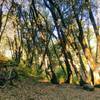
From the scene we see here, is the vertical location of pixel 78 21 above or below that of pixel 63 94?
above

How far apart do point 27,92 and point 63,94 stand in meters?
1.68

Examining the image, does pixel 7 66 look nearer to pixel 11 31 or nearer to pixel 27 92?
pixel 27 92

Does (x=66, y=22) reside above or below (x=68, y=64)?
above

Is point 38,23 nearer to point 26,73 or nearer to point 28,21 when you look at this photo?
point 28,21

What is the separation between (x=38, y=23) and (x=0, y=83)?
450 inches

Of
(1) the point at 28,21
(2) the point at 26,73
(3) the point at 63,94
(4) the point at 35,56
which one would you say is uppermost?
(1) the point at 28,21

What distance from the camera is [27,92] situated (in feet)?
42.5

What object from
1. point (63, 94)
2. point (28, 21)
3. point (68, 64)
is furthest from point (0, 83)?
point (28, 21)

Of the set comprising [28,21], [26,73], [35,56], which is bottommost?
[26,73]

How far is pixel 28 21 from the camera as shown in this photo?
2669 cm

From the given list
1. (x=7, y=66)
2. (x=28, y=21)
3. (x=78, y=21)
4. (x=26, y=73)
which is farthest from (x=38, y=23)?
(x=7, y=66)

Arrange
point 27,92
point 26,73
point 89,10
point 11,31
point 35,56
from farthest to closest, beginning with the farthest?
point 11,31 < point 35,56 < point 89,10 < point 26,73 < point 27,92

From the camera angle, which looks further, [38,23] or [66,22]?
[38,23]

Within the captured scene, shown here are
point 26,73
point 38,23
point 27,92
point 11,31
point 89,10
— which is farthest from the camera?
point 11,31
